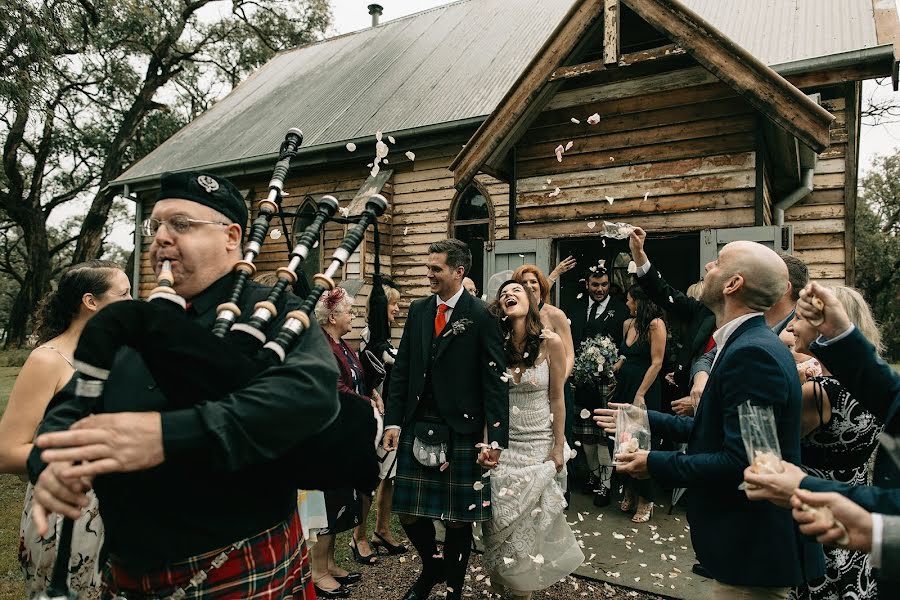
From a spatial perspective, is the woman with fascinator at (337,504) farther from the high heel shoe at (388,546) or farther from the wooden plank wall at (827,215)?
the wooden plank wall at (827,215)

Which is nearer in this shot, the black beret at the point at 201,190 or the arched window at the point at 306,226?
the black beret at the point at 201,190

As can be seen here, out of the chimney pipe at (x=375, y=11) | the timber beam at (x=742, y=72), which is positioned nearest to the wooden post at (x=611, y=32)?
Result: the timber beam at (x=742, y=72)

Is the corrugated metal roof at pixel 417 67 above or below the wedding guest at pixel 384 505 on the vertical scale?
above

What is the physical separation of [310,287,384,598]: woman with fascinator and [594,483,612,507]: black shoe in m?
2.57

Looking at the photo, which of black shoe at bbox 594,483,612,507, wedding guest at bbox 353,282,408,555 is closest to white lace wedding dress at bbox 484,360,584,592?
wedding guest at bbox 353,282,408,555

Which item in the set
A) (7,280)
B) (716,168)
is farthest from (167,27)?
(7,280)

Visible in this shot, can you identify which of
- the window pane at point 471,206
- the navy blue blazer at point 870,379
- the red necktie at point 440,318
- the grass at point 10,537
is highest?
the window pane at point 471,206

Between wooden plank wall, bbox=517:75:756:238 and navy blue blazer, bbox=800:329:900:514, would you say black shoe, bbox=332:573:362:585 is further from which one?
wooden plank wall, bbox=517:75:756:238

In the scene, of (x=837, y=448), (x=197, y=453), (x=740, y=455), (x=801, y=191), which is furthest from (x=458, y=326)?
(x=801, y=191)

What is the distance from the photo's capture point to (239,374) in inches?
56.1

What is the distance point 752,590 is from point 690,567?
2.61m

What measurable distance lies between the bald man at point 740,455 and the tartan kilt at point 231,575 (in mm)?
1459

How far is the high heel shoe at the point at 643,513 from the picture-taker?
561 centimetres

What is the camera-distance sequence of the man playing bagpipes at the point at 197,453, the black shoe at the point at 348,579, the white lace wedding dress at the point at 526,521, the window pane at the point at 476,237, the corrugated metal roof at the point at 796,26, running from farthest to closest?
the window pane at the point at 476,237
the corrugated metal roof at the point at 796,26
the black shoe at the point at 348,579
the white lace wedding dress at the point at 526,521
the man playing bagpipes at the point at 197,453
